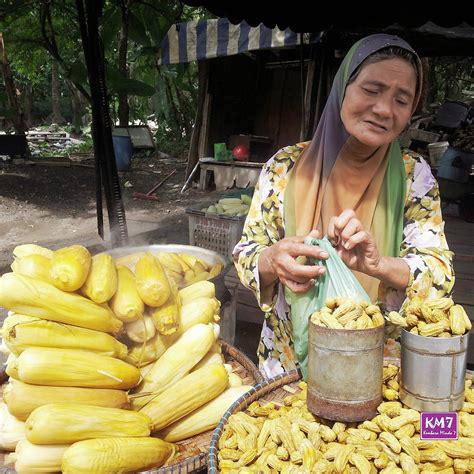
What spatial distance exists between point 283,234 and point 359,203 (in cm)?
31

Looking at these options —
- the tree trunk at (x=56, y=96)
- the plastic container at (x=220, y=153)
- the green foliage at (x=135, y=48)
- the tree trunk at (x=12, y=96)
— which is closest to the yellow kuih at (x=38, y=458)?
→ the green foliage at (x=135, y=48)

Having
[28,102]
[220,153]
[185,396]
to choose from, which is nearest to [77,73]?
[220,153]

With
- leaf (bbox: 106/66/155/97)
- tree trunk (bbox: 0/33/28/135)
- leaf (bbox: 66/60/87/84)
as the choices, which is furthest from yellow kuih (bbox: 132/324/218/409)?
tree trunk (bbox: 0/33/28/135)

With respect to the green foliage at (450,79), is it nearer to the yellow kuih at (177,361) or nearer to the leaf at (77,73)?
the leaf at (77,73)

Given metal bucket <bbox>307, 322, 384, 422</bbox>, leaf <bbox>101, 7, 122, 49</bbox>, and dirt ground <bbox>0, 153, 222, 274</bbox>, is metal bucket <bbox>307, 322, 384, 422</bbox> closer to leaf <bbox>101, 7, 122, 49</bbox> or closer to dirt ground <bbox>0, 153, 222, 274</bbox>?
dirt ground <bbox>0, 153, 222, 274</bbox>

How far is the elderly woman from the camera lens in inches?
57.4

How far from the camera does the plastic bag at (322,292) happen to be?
50.6 inches

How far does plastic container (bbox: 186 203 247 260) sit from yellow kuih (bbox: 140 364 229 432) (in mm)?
2450

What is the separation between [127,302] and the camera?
5.51 ft


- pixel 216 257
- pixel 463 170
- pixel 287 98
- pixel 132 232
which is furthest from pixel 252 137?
pixel 216 257

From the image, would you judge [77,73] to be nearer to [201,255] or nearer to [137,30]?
[137,30]

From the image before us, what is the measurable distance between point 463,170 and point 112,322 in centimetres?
488

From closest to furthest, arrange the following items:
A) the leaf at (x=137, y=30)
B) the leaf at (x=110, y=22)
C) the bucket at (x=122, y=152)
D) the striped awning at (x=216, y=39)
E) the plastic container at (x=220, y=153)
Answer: the striped awning at (x=216, y=39), the leaf at (x=110, y=22), the leaf at (x=137, y=30), the plastic container at (x=220, y=153), the bucket at (x=122, y=152)

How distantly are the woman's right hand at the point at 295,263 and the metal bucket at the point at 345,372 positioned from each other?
29 centimetres
